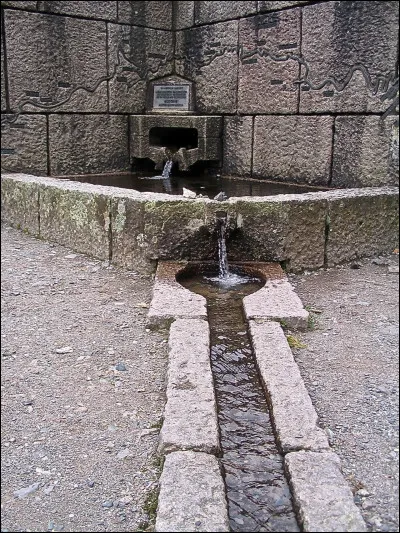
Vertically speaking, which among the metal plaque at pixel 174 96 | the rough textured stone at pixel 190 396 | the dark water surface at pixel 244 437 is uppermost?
the metal plaque at pixel 174 96

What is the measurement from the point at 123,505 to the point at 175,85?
574 cm

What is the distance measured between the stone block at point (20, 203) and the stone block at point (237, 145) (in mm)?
2298

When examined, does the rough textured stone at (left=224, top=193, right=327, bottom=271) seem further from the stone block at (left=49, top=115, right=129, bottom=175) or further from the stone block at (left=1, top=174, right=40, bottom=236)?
the stone block at (left=49, top=115, right=129, bottom=175)

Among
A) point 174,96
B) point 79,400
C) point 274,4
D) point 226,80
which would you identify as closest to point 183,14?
point 174,96

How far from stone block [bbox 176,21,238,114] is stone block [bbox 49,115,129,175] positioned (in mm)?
963

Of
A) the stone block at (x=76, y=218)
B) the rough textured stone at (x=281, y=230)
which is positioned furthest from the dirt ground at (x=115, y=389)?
the stone block at (x=76, y=218)

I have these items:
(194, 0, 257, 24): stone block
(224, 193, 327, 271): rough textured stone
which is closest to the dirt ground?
(224, 193, 327, 271): rough textured stone

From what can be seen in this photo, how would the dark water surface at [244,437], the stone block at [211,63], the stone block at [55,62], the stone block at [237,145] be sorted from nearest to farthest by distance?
the dark water surface at [244,437], the stone block at [55,62], the stone block at [237,145], the stone block at [211,63]

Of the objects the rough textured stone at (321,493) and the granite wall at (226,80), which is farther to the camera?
the granite wall at (226,80)

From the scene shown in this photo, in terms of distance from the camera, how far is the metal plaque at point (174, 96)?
684 cm

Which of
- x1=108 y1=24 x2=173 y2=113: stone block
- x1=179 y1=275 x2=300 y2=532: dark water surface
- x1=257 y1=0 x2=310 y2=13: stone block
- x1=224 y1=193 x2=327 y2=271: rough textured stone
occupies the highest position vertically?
x1=257 y1=0 x2=310 y2=13: stone block

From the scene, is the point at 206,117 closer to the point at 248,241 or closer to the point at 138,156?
the point at 138,156

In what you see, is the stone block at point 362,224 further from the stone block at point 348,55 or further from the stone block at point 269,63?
the stone block at point 269,63

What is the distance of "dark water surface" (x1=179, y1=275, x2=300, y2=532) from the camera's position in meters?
1.84
